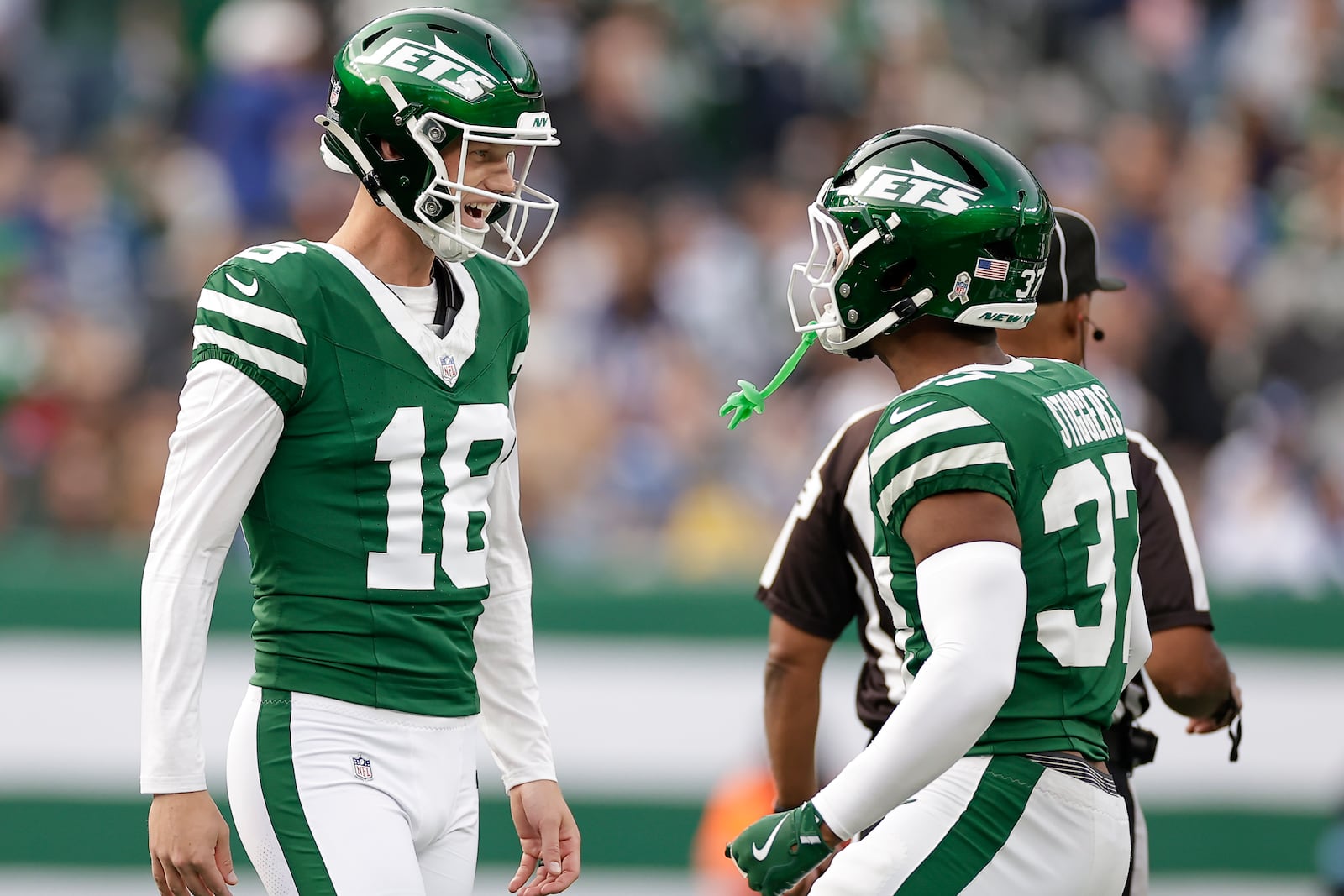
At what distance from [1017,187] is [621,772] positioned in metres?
4.04

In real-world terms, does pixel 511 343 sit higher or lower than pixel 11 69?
lower

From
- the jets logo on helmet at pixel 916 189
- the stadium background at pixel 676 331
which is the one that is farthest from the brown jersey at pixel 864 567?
the stadium background at pixel 676 331

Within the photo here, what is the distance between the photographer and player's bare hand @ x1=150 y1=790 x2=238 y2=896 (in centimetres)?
274

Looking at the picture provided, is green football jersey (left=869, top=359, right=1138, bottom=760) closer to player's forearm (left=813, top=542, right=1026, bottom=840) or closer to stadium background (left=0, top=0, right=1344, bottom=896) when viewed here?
player's forearm (left=813, top=542, right=1026, bottom=840)

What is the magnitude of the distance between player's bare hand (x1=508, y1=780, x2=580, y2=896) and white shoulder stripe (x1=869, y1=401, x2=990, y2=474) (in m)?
1.03

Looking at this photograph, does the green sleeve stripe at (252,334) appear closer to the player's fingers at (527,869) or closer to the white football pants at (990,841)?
the player's fingers at (527,869)

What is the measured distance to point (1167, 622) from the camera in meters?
3.71

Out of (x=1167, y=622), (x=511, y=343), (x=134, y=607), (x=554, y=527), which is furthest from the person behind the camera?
(x=554, y=527)

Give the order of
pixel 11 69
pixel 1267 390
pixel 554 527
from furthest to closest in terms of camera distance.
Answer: pixel 11 69, pixel 1267 390, pixel 554 527

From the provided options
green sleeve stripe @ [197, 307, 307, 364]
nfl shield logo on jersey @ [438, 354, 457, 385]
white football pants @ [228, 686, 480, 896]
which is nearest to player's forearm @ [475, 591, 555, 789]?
white football pants @ [228, 686, 480, 896]

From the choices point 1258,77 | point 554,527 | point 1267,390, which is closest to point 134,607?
point 554,527

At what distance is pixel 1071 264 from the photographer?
382cm

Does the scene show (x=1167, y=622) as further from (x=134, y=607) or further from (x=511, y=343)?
(x=134, y=607)

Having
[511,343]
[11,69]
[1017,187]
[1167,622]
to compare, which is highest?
[11,69]
